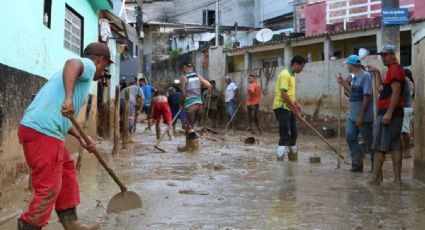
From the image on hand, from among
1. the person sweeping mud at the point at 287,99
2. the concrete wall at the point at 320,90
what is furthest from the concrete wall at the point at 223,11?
the person sweeping mud at the point at 287,99

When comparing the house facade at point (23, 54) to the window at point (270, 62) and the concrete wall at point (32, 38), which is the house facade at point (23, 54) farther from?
the window at point (270, 62)

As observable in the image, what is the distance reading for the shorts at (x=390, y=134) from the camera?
629cm

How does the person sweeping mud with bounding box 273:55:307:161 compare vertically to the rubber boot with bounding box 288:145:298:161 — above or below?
above

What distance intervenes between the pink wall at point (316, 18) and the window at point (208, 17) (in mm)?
17240

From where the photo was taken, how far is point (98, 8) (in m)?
12.4

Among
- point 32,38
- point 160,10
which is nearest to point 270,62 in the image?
point 32,38

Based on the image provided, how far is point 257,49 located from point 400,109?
633 inches

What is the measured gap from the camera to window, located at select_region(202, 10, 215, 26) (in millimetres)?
38469

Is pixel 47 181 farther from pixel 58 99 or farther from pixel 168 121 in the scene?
pixel 168 121

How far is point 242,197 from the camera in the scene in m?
5.51

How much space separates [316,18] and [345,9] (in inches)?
A: 69.3

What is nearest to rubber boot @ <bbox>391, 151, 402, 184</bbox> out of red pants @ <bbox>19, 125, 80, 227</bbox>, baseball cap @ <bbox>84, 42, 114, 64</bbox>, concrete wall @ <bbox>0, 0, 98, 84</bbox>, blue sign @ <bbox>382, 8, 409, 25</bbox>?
blue sign @ <bbox>382, 8, 409, 25</bbox>

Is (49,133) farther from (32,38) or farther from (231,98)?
(231,98)

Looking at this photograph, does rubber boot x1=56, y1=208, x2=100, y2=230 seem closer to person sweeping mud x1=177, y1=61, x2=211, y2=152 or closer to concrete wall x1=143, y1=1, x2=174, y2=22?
person sweeping mud x1=177, y1=61, x2=211, y2=152
